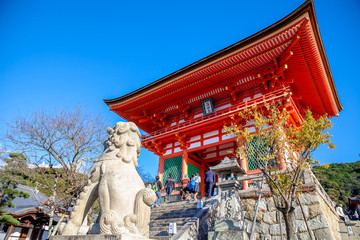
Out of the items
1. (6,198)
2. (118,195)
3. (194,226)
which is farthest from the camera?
(6,198)

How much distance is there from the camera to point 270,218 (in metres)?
6.47

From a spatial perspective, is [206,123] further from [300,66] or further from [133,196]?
[133,196]

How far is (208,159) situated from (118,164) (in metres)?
11.7

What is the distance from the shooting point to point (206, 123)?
11.4m

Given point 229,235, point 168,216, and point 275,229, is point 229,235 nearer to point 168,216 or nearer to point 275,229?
point 275,229

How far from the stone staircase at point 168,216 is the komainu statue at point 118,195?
327 cm

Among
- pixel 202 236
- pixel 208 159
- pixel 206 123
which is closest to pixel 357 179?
pixel 208 159

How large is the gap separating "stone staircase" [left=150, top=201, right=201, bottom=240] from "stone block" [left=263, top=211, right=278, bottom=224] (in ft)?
6.64

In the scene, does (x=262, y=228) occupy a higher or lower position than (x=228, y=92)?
lower

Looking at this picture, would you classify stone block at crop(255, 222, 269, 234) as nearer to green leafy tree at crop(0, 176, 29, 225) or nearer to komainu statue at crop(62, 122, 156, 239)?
komainu statue at crop(62, 122, 156, 239)

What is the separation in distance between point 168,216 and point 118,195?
484 cm

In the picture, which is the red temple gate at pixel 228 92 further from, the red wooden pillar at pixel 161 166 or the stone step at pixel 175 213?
the stone step at pixel 175 213

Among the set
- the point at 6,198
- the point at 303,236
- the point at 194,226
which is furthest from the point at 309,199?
the point at 6,198

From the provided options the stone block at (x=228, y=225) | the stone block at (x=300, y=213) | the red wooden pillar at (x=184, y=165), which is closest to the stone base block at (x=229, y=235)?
the stone block at (x=228, y=225)
